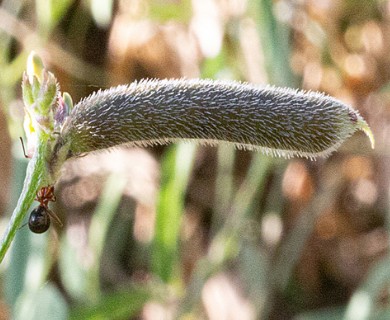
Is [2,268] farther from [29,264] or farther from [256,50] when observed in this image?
[256,50]

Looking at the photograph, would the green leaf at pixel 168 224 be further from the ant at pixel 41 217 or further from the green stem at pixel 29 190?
the green stem at pixel 29 190

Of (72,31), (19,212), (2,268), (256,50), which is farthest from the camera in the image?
(72,31)

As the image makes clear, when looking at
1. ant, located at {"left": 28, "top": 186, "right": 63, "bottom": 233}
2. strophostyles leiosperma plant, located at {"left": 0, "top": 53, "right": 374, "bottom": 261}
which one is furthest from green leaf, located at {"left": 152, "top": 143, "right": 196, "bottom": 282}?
strophostyles leiosperma plant, located at {"left": 0, "top": 53, "right": 374, "bottom": 261}

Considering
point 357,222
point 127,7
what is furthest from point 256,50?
point 357,222

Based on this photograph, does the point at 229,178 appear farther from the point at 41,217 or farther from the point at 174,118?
the point at 174,118

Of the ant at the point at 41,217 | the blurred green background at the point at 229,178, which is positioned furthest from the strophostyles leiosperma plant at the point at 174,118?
the blurred green background at the point at 229,178

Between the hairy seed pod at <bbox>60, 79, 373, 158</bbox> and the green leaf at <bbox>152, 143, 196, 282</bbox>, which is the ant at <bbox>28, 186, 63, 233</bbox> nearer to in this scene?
the hairy seed pod at <bbox>60, 79, 373, 158</bbox>

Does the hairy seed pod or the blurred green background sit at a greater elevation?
the hairy seed pod
